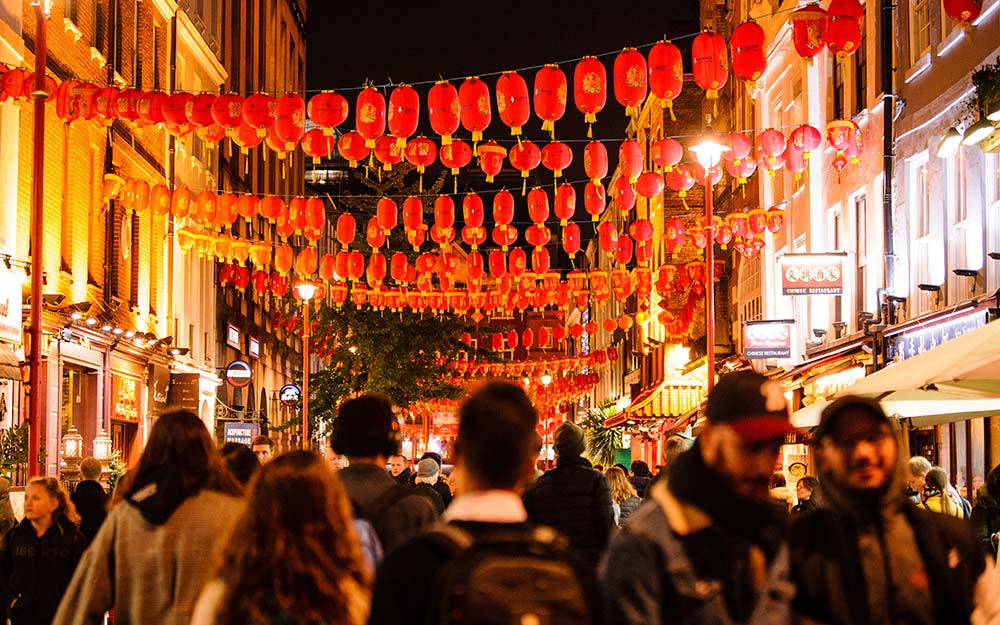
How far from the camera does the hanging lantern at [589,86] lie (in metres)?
19.5

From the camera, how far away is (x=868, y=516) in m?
4.60

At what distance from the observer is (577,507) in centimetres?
984

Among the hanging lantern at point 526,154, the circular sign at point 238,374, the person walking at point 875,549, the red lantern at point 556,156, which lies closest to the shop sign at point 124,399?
the circular sign at point 238,374

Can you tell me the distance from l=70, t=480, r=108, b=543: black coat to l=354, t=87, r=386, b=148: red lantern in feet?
34.1

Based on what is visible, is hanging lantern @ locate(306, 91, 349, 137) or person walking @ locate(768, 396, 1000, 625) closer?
person walking @ locate(768, 396, 1000, 625)

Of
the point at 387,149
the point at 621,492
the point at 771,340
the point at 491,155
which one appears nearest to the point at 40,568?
the point at 621,492

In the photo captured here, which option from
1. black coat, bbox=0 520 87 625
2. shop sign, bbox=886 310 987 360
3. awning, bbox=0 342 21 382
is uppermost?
shop sign, bbox=886 310 987 360

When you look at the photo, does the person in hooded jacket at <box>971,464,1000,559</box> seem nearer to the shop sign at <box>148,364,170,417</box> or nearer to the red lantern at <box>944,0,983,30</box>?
the red lantern at <box>944,0,983,30</box>

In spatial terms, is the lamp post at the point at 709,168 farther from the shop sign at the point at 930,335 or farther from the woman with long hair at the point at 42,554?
the woman with long hair at the point at 42,554

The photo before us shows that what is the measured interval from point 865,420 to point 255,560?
79.9 inches

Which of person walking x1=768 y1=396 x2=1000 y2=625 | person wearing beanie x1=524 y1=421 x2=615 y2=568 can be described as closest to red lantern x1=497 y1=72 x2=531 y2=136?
person wearing beanie x1=524 y1=421 x2=615 y2=568

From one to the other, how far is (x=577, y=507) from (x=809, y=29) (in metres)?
9.44

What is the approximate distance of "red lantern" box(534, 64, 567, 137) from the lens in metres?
19.6

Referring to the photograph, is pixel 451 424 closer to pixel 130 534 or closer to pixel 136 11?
pixel 136 11
